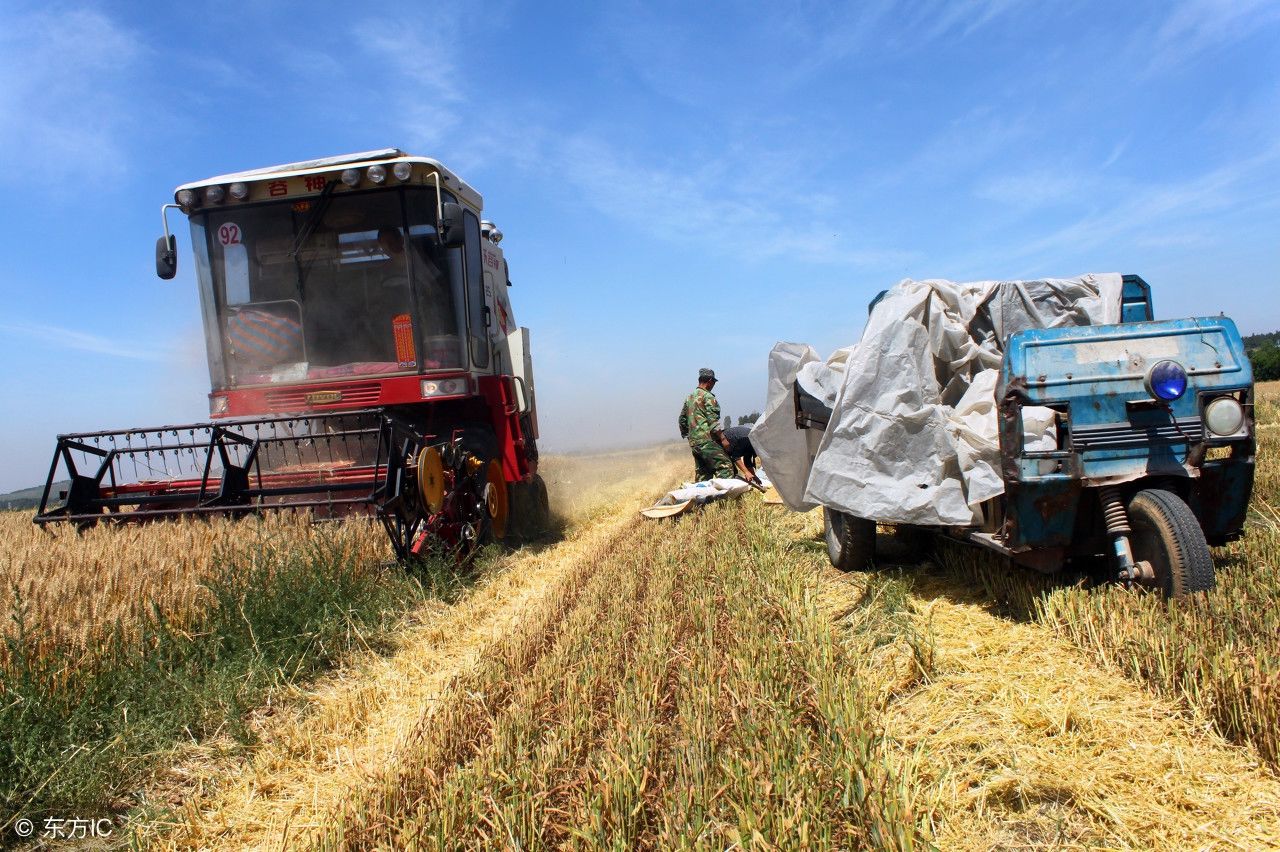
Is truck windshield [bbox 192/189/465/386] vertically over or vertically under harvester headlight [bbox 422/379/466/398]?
over

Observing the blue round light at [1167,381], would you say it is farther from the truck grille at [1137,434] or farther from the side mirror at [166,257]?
the side mirror at [166,257]

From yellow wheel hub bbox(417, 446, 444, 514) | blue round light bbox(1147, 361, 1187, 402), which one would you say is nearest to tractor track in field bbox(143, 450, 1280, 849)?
blue round light bbox(1147, 361, 1187, 402)

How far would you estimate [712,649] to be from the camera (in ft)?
12.0

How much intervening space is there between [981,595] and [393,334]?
5221mm

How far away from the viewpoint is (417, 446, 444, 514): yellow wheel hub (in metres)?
5.73

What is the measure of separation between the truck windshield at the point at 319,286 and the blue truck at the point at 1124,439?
194 inches

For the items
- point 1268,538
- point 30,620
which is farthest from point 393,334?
point 1268,538

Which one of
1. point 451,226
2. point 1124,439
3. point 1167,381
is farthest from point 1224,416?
point 451,226

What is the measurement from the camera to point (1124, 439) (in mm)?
3658

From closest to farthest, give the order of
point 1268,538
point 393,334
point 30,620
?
point 30,620, point 1268,538, point 393,334

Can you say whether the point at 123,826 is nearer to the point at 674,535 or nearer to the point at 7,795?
the point at 7,795

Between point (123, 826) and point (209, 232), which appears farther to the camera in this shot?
point (209, 232)

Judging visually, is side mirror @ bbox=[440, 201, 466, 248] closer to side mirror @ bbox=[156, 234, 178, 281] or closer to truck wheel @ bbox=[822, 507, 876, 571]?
side mirror @ bbox=[156, 234, 178, 281]

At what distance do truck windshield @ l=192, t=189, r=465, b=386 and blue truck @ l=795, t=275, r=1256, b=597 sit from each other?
4.93 meters
